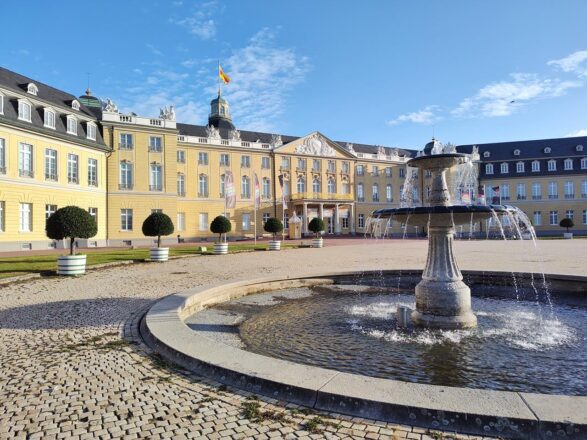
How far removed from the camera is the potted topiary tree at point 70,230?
14148 mm

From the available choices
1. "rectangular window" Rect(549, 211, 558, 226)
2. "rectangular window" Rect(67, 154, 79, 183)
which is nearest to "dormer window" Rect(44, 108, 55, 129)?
"rectangular window" Rect(67, 154, 79, 183)

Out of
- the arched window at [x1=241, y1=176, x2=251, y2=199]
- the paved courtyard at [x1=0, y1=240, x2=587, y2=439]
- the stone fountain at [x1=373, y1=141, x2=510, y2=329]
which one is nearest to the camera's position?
the paved courtyard at [x1=0, y1=240, x2=587, y2=439]

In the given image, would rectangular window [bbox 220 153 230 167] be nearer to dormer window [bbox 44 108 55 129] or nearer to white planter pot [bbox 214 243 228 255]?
dormer window [bbox 44 108 55 129]

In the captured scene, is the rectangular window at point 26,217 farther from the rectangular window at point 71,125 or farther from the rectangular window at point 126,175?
the rectangular window at point 126,175

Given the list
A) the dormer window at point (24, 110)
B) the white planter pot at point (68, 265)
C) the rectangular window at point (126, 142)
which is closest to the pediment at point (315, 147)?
the rectangular window at point (126, 142)

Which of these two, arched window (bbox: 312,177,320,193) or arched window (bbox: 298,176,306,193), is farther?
arched window (bbox: 312,177,320,193)

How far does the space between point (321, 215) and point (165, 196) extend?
21.7 metres

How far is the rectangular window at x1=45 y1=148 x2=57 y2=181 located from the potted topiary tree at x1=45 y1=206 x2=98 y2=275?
18.9 meters

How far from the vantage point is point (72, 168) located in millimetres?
33031

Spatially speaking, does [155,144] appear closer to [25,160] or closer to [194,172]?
[194,172]

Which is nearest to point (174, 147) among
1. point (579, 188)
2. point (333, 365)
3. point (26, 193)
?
point (26, 193)

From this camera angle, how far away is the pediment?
52.5 metres

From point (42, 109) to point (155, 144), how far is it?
10787 mm

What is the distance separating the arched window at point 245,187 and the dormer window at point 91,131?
17.9 m
